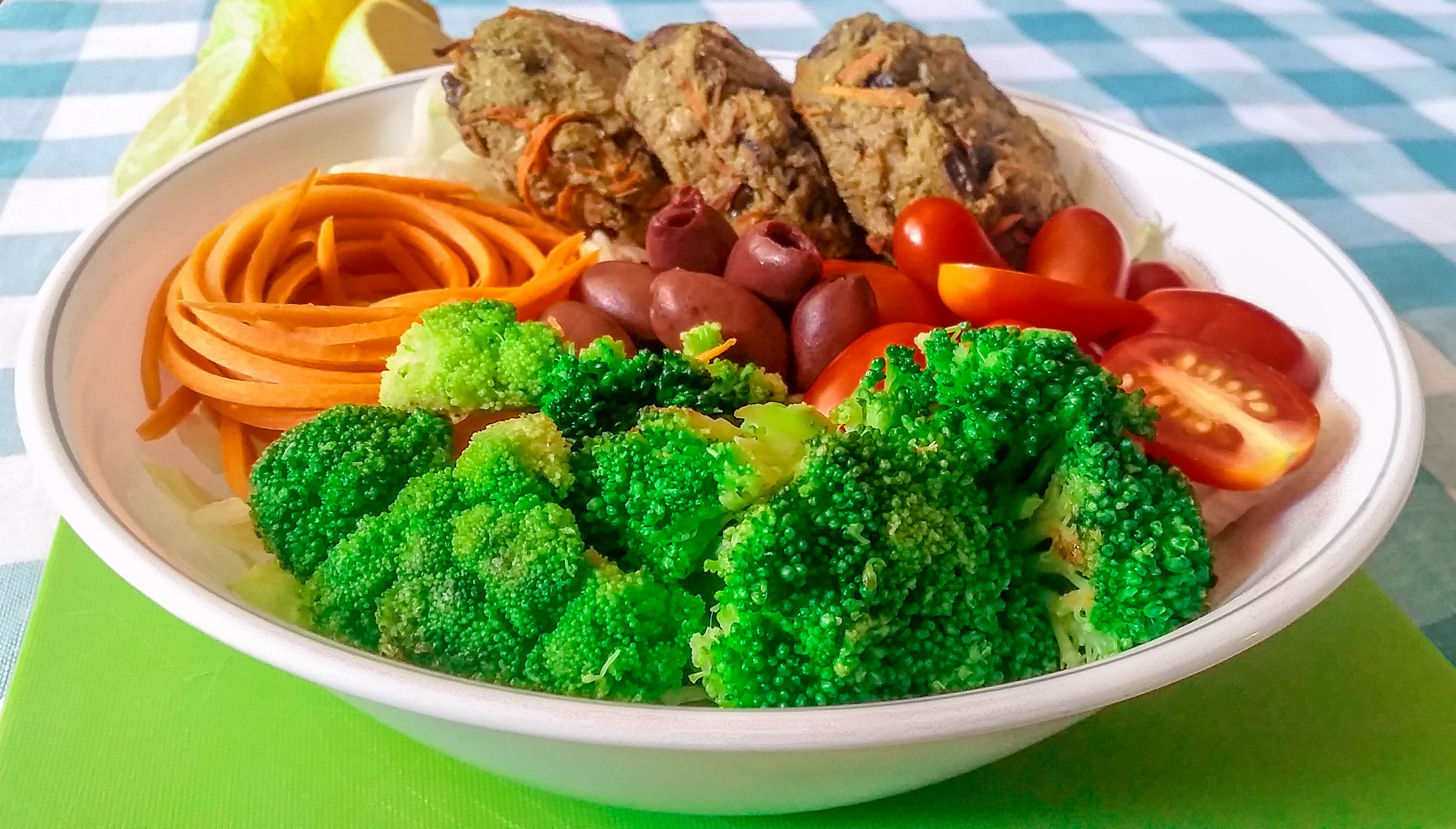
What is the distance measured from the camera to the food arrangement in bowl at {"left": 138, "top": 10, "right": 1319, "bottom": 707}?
3.12ft

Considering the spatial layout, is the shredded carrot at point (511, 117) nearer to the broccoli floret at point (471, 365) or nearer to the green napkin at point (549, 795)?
the broccoli floret at point (471, 365)

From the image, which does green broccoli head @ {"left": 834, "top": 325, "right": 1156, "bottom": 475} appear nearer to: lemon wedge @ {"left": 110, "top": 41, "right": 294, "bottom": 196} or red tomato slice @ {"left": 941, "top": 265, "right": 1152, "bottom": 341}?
red tomato slice @ {"left": 941, "top": 265, "right": 1152, "bottom": 341}

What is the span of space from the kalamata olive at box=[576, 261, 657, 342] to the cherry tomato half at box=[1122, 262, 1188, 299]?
0.74 meters

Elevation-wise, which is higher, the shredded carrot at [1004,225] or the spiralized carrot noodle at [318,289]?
the shredded carrot at [1004,225]

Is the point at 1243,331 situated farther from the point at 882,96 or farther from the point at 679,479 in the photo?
the point at 679,479

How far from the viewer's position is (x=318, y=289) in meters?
1.61

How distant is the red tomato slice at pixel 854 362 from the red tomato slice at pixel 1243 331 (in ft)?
1.10

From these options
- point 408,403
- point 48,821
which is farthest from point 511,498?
point 48,821

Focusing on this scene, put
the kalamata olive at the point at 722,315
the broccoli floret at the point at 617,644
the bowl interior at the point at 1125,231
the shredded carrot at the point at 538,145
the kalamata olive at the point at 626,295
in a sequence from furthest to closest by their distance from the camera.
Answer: the shredded carrot at the point at 538,145 → the kalamata olive at the point at 626,295 → the kalamata olive at the point at 722,315 → the bowl interior at the point at 1125,231 → the broccoli floret at the point at 617,644

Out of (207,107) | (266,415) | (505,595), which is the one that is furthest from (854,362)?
(207,107)

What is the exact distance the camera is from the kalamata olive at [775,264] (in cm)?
140

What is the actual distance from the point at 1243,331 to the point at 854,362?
0.53 m

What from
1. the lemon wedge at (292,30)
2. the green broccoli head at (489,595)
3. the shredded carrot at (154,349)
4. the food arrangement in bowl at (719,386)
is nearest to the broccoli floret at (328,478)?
the food arrangement in bowl at (719,386)

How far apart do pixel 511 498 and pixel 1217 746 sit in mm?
854
